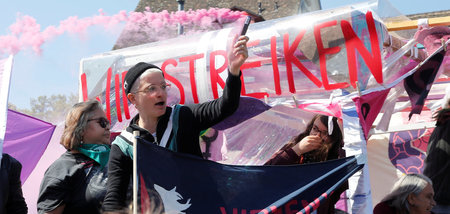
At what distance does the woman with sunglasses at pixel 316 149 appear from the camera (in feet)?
11.3

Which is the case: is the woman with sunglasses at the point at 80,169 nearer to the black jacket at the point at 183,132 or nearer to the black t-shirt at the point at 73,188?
the black t-shirt at the point at 73,188

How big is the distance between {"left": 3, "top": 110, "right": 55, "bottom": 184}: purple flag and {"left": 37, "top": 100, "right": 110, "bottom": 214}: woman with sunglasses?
2.10 m

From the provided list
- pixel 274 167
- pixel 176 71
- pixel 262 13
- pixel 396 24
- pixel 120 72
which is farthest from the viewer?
pixel 262 13

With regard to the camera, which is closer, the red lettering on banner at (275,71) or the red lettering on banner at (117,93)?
the red lettering on banner at (275,71)

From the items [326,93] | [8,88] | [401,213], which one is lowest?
[401,213]

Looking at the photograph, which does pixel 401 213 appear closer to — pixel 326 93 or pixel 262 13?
pixel 326 93

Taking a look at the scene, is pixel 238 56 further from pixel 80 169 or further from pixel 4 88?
pixel 4 88

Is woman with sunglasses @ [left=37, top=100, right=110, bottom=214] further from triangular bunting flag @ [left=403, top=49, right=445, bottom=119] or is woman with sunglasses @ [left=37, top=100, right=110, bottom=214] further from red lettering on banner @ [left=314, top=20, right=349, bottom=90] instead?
triangular bunting flag @ [left=403, top=49, right=445, bottom=119]

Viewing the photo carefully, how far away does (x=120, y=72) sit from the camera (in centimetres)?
486

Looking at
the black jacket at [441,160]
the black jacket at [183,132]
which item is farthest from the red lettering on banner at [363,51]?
the black jacket at [183,132]

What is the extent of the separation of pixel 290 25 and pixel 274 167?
1.70 meters

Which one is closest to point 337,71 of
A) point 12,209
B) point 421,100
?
point 421,100

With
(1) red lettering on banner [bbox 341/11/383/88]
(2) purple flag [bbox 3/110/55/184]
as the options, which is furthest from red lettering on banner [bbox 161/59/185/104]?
(2) purple flag [bbox 3/110/55/184]

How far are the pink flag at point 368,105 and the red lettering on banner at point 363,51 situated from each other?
124 millimetres
